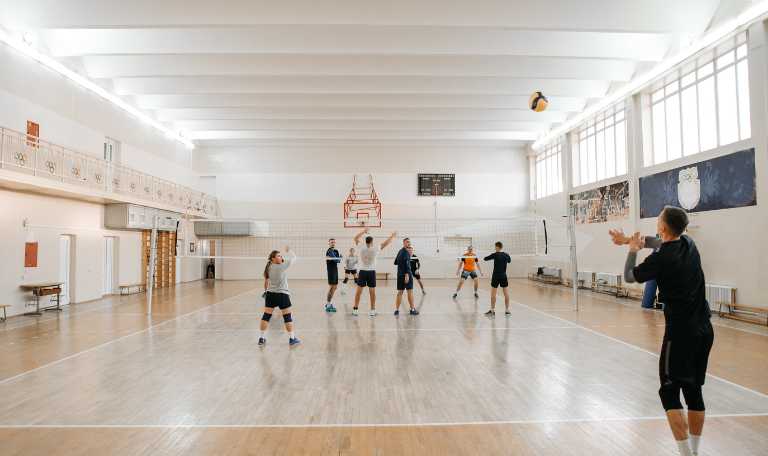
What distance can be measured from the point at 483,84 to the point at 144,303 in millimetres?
12837

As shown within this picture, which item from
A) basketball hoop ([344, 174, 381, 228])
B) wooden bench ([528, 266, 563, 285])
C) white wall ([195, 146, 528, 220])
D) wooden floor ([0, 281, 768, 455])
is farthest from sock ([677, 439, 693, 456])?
white wall ([195, 146, 528, 220])

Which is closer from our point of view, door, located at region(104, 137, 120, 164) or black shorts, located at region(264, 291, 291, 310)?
black shorts, located at region(264, 291, 291, 310)

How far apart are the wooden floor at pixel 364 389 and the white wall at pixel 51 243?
309cm

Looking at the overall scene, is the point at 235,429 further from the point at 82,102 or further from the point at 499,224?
the point at 499,224

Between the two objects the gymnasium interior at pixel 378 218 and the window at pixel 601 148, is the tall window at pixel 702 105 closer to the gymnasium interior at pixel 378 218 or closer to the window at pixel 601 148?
the gymnasium interior at pixel 378 218

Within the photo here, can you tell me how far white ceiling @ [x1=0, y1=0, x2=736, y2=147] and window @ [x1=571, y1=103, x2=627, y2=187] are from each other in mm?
1055

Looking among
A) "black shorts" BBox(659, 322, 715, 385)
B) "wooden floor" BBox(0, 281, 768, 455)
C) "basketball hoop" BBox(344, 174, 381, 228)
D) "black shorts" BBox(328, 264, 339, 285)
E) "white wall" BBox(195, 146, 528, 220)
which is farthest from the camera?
"white wall" BBox(195, 146, 528, 220)

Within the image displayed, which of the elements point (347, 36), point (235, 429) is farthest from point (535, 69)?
point (235, 429)

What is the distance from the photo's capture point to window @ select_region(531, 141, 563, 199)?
1998cm

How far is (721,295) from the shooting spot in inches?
407

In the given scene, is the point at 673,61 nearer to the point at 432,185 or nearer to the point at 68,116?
the point at 432,185

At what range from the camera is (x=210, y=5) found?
948 centimetres

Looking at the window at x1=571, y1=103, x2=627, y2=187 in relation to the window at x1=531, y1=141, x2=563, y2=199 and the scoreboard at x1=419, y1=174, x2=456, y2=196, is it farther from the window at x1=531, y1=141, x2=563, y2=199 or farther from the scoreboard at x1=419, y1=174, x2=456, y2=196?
the scoreboard at x1=419, y1=174, x2=456, y2=196

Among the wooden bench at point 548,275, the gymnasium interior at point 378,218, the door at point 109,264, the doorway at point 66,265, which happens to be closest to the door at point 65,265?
the doorway at point 66,265
